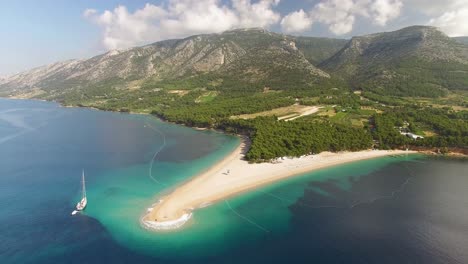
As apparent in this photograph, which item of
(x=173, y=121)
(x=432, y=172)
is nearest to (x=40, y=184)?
(x=173, y=121)

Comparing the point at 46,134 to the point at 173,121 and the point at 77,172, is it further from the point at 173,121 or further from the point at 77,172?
the point at 77,172

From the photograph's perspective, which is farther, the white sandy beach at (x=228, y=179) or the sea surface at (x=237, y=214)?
the white sandy beach at (x=228, y=179)

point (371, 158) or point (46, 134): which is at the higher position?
point (46, 134)

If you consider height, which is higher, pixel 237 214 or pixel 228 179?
pixel 228 179

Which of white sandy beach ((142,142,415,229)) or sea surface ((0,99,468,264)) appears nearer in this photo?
sea surface ((0,99,468,264))
